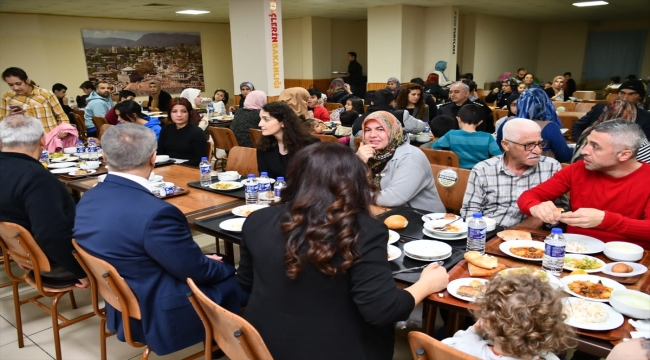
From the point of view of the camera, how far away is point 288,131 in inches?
134

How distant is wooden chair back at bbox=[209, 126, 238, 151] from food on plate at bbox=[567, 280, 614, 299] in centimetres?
417

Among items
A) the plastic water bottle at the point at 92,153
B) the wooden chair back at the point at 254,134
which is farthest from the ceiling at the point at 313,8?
the plastic water bottle at the point at 92,153

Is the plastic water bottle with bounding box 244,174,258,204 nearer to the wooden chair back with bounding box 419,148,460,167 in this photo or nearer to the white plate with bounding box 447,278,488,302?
the white plate with bounding box 447,278,488,302

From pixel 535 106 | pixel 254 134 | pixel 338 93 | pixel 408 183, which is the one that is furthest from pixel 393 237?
pixel 338 93

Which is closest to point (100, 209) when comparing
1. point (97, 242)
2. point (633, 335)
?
point (97, 242)

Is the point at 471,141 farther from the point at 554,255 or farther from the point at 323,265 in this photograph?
the point at 323,265

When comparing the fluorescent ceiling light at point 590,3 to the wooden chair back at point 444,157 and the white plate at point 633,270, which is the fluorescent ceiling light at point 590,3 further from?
the white plate at point 633,270

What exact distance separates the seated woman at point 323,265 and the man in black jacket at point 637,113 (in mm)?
3745

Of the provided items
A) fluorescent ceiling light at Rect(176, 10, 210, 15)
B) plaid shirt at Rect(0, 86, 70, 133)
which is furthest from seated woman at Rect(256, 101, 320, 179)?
fluorescent ceiling light at Rect(176, 10, 210, 15)

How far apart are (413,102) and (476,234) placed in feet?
14.0

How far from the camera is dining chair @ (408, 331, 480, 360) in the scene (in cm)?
111

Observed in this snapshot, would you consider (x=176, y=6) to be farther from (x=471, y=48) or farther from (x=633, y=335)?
(x=633, y=335)

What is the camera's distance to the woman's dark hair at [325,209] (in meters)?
1.31

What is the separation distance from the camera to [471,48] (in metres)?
12.9
